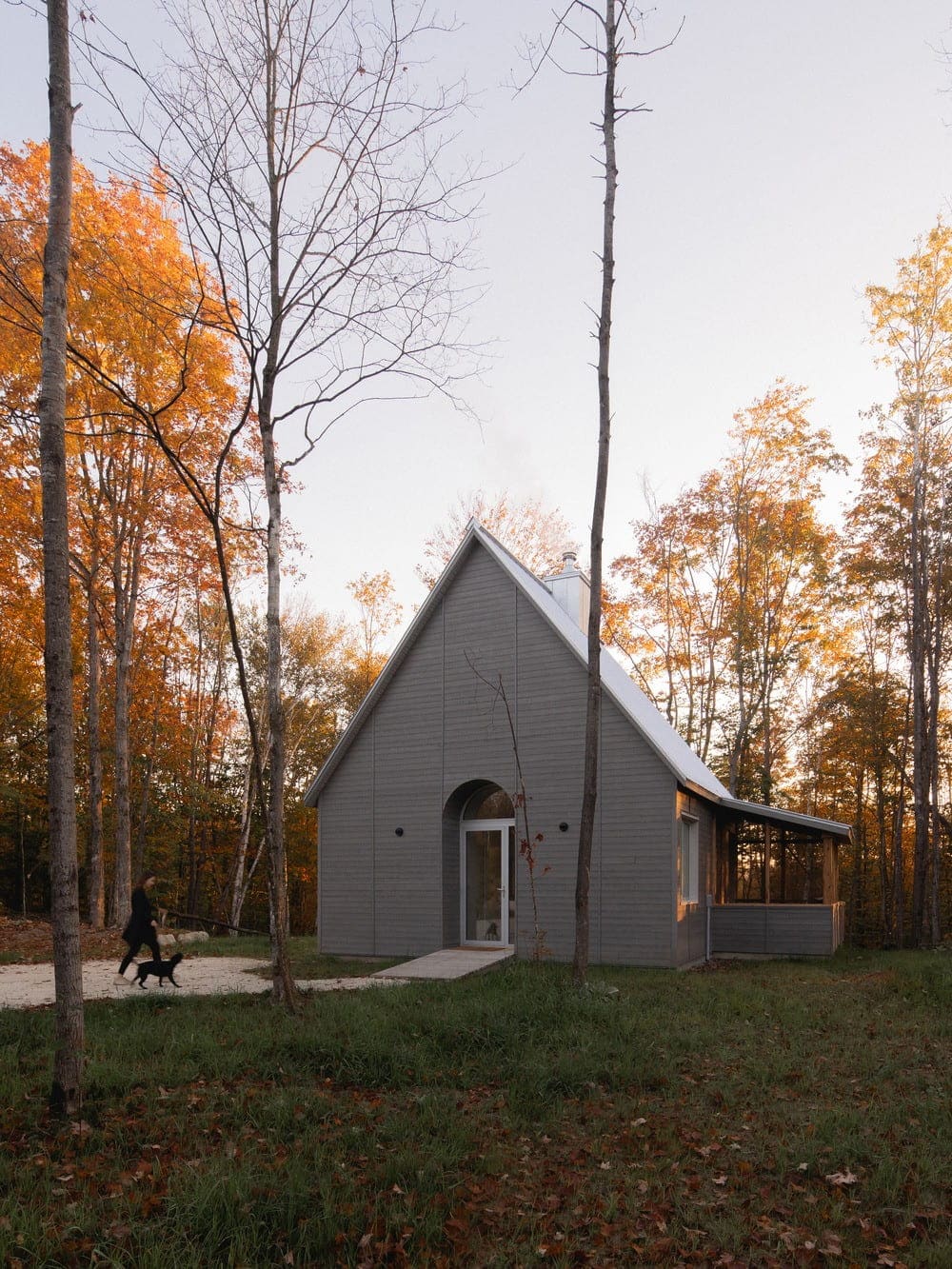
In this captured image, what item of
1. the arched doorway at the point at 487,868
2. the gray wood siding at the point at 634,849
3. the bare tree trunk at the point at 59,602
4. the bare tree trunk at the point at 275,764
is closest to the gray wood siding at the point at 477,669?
the arched doorway at the point at 487,868

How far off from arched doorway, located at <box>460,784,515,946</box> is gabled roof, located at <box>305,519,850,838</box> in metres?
2.57

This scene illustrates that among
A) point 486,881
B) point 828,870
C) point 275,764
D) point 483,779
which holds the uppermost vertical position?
point 275,764

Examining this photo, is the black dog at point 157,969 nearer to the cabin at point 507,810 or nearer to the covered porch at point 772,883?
the cabin at point 507,810

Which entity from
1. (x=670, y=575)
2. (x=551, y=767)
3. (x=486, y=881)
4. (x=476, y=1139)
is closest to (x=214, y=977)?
(x=486, y=881)

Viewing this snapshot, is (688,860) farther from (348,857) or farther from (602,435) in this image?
(602,435)

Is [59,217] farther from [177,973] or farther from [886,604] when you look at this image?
[886,604]

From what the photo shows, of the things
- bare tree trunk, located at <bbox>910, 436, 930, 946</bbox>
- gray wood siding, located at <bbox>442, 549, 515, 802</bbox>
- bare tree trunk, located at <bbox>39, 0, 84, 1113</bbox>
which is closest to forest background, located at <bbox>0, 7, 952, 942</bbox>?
bare tree trunk, located at <bbox>910, 436, 930, 946</bbox>

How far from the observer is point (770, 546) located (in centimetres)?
2588

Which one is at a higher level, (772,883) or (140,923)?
(140,923)

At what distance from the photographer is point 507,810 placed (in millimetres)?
16609

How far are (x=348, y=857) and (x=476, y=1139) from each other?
12.0 m

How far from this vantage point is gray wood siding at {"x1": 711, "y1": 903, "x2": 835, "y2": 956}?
1839 centimetres

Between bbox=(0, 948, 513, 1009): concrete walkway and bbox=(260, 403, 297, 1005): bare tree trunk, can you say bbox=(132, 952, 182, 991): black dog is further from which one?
bbox=(260, 403, 297, 1005): bare tree trunk

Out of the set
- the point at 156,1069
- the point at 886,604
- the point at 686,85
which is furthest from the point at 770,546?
the point at 156,1069
